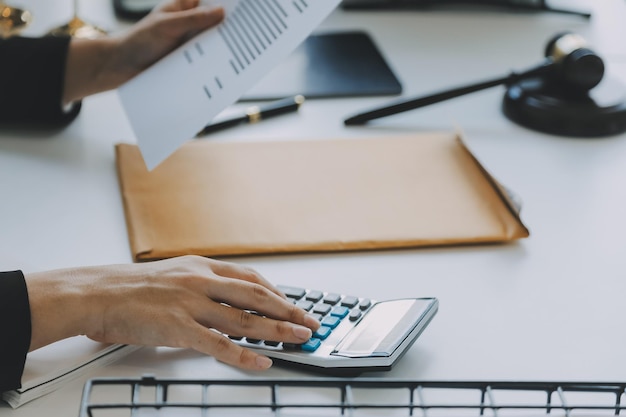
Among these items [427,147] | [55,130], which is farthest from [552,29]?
[55,130]

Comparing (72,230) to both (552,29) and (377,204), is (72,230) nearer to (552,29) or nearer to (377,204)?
(377,204)

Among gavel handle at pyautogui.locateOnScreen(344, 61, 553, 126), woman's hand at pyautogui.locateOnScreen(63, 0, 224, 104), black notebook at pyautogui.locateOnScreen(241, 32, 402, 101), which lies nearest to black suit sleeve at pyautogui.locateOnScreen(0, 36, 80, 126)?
Result: woman's hand at pyautogui.locateOnScreen(63, 0, 224, 104)

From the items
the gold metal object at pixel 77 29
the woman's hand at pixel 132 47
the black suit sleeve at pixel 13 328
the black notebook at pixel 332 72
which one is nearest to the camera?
the black suit sleeve at pixel 13 328

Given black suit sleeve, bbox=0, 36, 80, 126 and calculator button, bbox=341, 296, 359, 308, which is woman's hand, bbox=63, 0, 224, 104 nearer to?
black suit sleeve, bbox=0, 36, 80, 126

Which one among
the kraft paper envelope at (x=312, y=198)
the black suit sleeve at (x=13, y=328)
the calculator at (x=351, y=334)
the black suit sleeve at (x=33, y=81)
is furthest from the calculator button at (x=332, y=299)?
the black suit sleeve at (x=33, y=81)

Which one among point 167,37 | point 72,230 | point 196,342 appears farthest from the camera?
point 167,37

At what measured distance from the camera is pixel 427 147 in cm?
108

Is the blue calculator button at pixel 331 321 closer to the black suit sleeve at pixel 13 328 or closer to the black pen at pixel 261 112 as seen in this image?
the black suit sleeve at pixel 13 328

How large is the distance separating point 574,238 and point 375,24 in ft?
2.30

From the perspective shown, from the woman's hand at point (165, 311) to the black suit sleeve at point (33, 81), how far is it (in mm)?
440

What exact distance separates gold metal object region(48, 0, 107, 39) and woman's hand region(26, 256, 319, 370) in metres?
0.69

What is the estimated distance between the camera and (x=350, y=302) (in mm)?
750

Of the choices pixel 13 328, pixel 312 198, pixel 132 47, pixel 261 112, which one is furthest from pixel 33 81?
pixel 13 328

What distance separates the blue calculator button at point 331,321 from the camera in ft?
2.36
